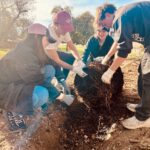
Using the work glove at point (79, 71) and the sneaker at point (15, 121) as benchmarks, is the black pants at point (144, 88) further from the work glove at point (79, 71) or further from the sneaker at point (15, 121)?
the sneaker at point (15, 121)

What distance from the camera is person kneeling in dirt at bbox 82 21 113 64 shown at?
3995 mm

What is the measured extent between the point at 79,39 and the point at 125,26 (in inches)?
644

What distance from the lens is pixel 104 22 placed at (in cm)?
361

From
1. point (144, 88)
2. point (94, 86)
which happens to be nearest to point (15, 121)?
point (94, 86)

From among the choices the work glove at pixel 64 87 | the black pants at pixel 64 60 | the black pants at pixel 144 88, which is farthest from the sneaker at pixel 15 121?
the black pants at pixel 144 88

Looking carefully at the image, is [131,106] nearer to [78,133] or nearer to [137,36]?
[78,133]

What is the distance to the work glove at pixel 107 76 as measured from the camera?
324cm

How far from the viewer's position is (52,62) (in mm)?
3914

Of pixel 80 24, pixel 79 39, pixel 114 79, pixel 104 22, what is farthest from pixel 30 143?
pixel 80 24

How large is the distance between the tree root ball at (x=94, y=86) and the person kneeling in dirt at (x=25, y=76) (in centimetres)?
41

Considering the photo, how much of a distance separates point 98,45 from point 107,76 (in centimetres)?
85

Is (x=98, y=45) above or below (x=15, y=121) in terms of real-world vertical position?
above

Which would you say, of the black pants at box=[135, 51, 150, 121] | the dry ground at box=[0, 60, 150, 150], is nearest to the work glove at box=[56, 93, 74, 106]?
the dry ground at box=[0, 60, 150, 150]

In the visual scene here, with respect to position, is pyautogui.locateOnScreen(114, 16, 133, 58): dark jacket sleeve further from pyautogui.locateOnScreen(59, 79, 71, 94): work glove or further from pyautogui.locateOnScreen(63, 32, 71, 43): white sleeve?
pyautogui.locateOnScreen(59, 79, 71, 94): work glove
